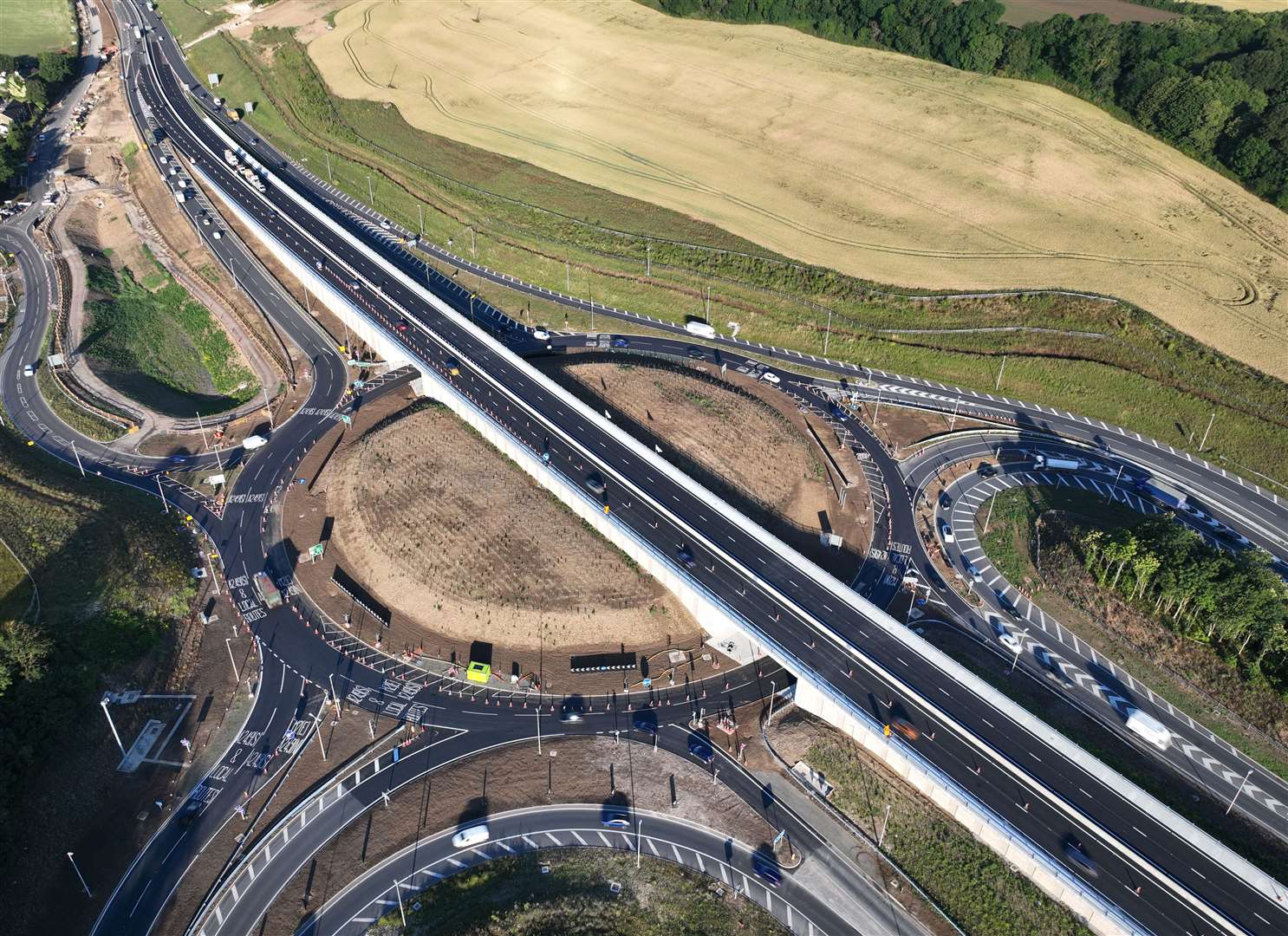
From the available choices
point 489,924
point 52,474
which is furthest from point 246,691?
point 52,474

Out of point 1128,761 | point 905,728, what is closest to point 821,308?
Result: point 905,728

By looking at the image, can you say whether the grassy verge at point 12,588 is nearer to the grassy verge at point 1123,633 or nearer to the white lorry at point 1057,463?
the grassy verge at point 1123,633

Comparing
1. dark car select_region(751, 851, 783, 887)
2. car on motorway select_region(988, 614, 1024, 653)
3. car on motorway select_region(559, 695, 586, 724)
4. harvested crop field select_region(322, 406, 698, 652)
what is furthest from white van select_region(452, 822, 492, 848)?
car on motorway select_region(988, 614, 1024, 653)

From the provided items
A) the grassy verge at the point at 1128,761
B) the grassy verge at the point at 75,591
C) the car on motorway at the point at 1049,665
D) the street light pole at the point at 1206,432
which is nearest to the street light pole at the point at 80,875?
the grassy verge at the point at 75,591

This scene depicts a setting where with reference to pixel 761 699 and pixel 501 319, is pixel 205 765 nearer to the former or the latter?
pixel 761 699

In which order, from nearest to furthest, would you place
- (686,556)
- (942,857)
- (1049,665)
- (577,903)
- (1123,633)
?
(577,903), (942,857), (1049,665), (1123,633), (686,556)

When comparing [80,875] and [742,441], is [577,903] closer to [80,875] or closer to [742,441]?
[80,875]
